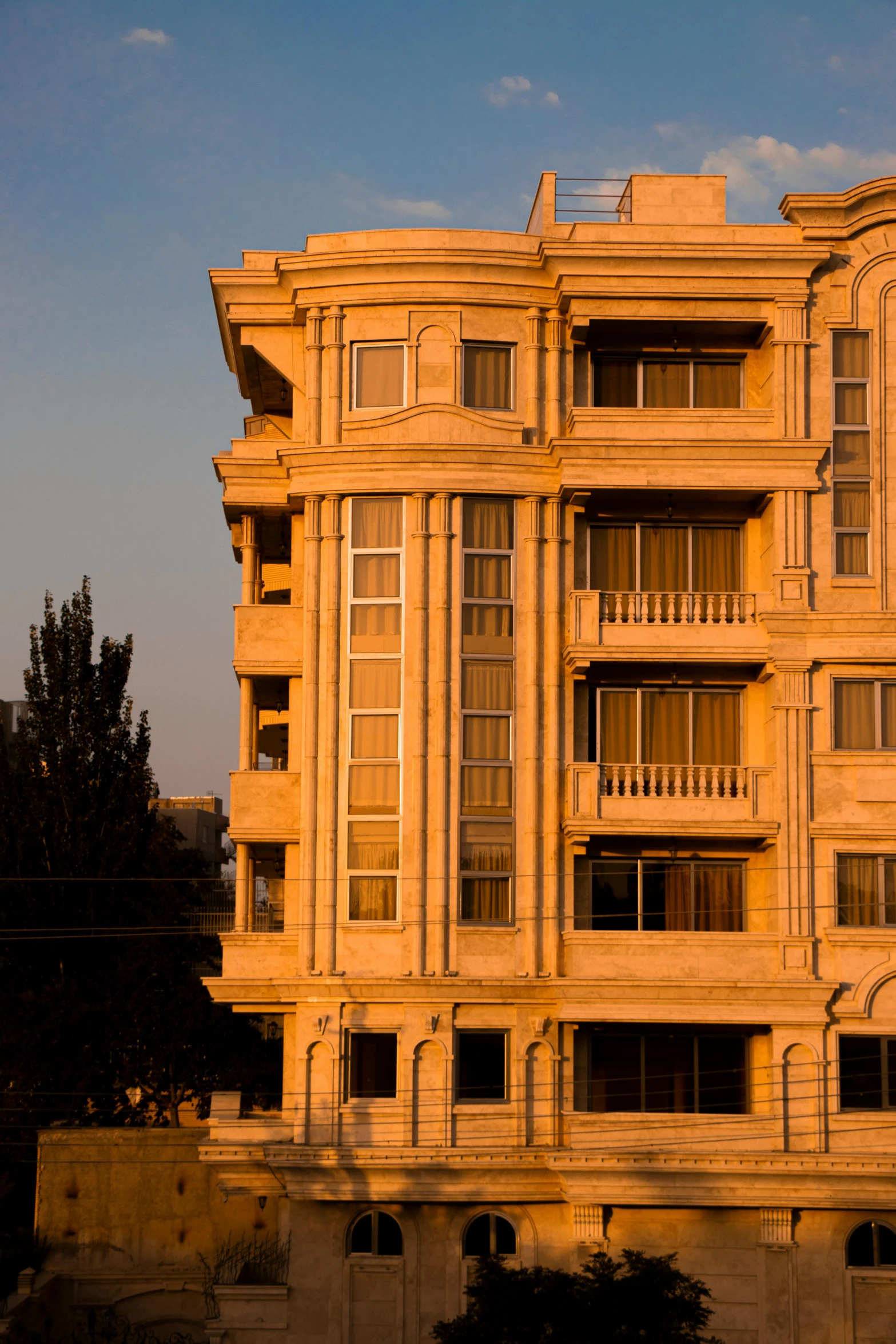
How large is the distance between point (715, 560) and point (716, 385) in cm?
411

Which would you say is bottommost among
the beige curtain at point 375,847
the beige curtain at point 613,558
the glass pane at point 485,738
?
the beige curtain at point 375,847

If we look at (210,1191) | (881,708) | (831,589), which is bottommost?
(210,1191)

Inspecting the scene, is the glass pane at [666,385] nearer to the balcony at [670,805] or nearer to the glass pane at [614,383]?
the glass pane at [614,383]

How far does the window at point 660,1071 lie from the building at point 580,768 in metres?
0.08

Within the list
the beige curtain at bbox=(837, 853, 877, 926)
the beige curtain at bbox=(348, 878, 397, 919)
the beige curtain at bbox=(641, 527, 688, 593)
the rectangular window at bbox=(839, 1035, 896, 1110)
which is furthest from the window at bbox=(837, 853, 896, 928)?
the beige curtain at bbox=(348, 878, 397, 919)

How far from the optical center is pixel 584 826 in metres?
35.1

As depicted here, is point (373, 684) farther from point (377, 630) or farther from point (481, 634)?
point (481, 634)

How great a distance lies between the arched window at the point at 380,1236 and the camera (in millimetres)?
34719

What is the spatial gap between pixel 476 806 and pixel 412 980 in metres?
3.98

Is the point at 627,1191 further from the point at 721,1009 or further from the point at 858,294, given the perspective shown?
the point at 858,294

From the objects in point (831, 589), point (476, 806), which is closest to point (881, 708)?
point (831, 589)

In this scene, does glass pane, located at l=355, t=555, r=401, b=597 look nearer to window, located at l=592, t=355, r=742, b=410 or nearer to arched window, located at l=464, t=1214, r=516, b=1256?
window, located at l=592, t=355, r=742, b=410


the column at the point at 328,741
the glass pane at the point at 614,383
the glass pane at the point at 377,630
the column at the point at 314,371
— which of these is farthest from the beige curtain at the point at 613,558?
the column at the point at 314,371

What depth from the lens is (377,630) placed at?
119ft
